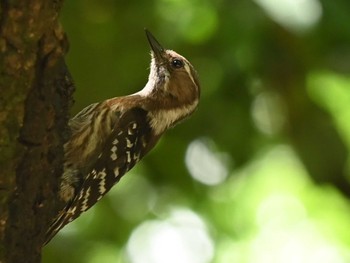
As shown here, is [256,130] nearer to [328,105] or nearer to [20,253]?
[328,105]

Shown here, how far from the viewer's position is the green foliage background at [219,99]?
242 inches

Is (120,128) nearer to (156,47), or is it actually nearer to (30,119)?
(156,47)

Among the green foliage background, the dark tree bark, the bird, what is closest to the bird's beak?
the bird

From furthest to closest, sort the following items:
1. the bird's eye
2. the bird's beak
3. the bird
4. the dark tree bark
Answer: the bird's eye < the bird's beak < the bird < the dark tree bark

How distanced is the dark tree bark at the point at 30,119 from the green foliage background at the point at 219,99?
2203mm

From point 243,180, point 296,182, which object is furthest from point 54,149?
point 296,182

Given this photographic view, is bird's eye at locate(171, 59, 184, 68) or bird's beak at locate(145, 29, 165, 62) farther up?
bird's beak at locate(145, 29, 165, 62)

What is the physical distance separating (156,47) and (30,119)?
281cm

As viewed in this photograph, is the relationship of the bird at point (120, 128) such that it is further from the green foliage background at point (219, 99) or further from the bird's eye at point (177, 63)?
the green foliage background at point (219, 99)

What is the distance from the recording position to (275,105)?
22.5 feet

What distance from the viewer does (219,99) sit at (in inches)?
264

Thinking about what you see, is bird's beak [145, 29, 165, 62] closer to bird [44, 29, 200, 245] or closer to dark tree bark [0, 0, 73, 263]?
bird [44, 29, 200, 245]

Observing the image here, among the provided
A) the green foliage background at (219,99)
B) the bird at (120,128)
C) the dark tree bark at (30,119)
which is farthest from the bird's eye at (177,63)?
the dark tree bark at (30,119)

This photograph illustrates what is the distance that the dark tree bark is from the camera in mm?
3232
